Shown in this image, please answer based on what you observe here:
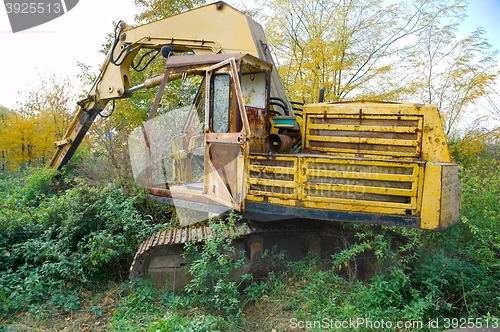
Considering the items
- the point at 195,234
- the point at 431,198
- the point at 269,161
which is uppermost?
the point at 269,161

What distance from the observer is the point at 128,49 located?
20.6 ft

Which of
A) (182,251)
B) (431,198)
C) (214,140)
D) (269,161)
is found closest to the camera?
(431,198)

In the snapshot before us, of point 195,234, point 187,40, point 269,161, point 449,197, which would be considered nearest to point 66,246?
point 195,234

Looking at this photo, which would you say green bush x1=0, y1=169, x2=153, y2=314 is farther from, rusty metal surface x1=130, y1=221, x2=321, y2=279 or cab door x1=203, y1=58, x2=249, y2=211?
cab door x1=203, y1=58, x2=249, y2=211

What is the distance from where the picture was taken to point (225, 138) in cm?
414

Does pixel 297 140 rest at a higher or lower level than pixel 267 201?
higher

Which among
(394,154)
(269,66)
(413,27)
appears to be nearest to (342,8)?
(413,27)

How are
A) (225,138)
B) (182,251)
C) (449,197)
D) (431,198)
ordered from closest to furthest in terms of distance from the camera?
(431,198) < (449,197) < (225,138) < (182,251)

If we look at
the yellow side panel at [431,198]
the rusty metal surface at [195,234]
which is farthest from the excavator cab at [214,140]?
the yellow side panel at [431,198]

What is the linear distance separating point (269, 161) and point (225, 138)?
57 centimetres

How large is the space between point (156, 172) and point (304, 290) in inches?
105

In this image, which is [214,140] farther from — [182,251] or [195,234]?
[182,251]

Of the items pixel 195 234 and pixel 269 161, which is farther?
pixel 195 234

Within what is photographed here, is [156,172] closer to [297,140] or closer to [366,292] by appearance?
[297,140]
